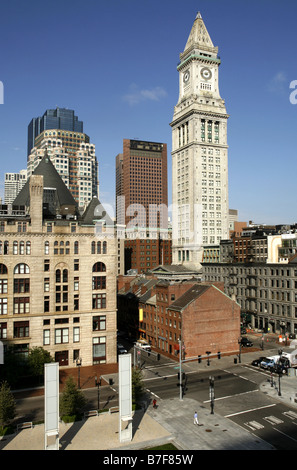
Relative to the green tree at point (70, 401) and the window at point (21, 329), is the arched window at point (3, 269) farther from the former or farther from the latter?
the green tree at point (70, 401)

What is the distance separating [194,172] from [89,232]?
243ft

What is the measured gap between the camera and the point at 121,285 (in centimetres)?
10250

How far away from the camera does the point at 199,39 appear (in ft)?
453

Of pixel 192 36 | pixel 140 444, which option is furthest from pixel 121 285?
pixel 192 36

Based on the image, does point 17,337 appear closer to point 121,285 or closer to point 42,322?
point 42,322

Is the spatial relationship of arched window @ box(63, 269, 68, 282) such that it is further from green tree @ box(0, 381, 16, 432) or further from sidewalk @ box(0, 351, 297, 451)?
green tree @ box(0, 381, 16, 432)

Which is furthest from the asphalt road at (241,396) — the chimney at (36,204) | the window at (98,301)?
the chimney at (36,204)

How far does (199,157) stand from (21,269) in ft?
281

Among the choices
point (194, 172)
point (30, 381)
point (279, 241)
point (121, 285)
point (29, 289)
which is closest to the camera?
point (30, 381)

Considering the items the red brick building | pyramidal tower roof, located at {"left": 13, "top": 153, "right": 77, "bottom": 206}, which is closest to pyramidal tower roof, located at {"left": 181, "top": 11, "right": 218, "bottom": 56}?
pyramidal tower roof, located at {"left": 13, "top": 153, "right": 77, "bottom": 206}

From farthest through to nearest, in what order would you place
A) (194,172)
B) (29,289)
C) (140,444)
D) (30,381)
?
1. (194,172)
2. (29,289)
3. (30,381)
4. (140,444)

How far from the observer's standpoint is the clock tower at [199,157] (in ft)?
423

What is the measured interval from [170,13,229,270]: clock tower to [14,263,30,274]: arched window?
75001 millimetres

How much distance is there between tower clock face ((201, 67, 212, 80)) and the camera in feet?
449
